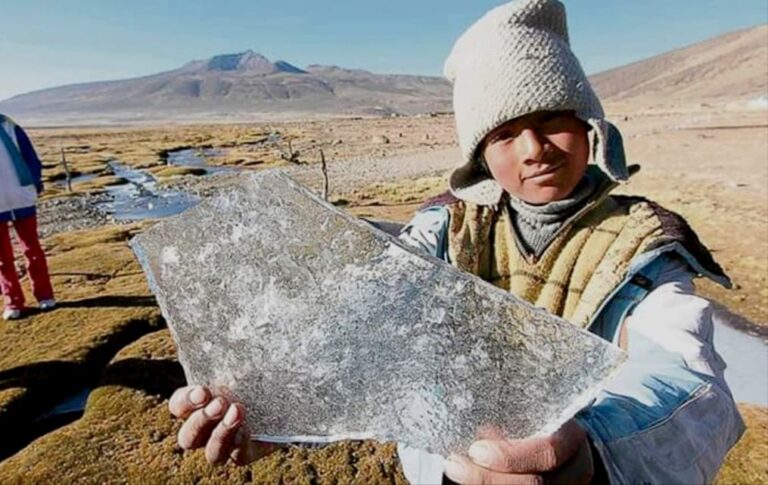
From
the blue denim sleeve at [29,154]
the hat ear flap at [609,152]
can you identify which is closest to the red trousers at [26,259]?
the blue denim sleeve at [29,154]

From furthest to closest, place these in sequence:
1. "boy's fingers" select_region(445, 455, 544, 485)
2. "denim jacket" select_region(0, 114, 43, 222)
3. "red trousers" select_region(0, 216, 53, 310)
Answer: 1. "red trousers" select_region(0, 216, 53, 310)
2. "denim jacket" select_region(0, 114, 43, 222)
3. "boy's fingers" select_region(445, 455, 544, 485)

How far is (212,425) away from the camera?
1.20 m

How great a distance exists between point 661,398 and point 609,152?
0.78 metres

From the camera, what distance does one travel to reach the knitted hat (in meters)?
1.43

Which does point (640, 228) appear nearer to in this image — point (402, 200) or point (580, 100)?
point (580, 100)

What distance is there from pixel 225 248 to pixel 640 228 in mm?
1028

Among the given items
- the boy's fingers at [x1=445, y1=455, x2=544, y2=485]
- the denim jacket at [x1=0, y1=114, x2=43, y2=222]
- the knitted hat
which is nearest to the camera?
the boy's fingers at [x1=445, y1=455, x2=544, y2=485]

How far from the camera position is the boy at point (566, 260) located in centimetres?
93

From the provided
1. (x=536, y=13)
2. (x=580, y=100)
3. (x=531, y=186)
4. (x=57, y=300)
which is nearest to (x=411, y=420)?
(x=531, y=186)

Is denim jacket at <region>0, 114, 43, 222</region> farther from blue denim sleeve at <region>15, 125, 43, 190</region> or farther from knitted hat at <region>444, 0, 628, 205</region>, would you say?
knitted hat at <region>444, 0, 628, 205</region>

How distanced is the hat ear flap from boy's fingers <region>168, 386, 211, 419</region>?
1168 millimetres

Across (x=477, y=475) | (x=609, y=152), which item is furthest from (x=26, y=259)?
(x=477, y=475)

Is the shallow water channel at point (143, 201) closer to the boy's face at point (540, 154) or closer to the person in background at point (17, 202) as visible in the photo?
the person in background at point (17, 202)

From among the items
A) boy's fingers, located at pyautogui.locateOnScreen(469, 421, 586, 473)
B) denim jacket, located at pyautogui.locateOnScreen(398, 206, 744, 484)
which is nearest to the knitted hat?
denim jacket, located at pyautogui.locateOnScreen(398, 206, 744, 484)
